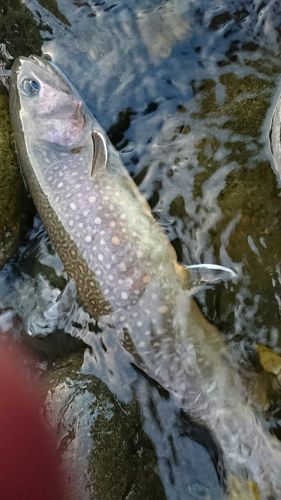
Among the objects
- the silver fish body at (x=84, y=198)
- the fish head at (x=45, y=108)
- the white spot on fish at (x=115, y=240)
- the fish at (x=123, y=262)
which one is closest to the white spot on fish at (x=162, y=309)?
the fish at (x=123, y=262)

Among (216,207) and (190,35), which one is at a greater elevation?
(190,35)

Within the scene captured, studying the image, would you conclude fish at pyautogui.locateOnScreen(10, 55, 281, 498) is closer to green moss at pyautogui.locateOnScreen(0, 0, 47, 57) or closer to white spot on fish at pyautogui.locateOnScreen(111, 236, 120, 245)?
white spot on fish at pyautogui.locateOnScreen(111, 236, 120, 245)

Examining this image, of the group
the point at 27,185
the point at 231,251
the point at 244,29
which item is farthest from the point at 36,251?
the point at 244,29

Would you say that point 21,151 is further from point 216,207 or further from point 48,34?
point 216,207

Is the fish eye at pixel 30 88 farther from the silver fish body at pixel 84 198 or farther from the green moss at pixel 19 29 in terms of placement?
the green moss at pixel 19 29

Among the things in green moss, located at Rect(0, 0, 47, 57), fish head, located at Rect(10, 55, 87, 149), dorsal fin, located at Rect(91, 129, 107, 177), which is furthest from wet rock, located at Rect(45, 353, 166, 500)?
green moss, located at Rect(0, 0, 47, 57)

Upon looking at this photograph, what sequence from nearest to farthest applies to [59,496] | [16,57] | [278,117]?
[59,496] < [278,117] < [16,57]

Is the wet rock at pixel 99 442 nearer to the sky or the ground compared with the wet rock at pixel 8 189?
nearer to the ground
